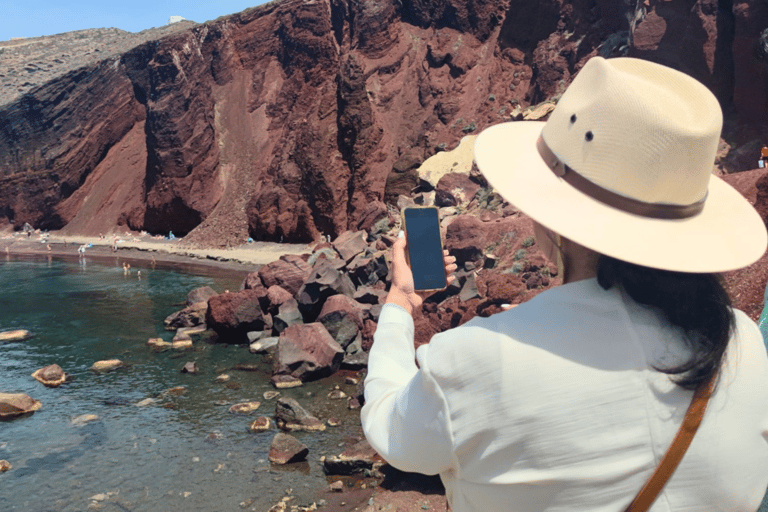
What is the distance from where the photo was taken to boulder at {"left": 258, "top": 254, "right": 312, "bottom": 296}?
1859cm

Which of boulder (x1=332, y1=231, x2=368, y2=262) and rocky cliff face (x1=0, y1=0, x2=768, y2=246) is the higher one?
rocky cliff face (x1=0, y1=0, x2=768, y2=246)

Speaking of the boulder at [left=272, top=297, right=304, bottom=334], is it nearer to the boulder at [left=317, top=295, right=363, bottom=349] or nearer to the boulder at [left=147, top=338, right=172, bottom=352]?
the boulder at [left=317, top=295, right=363, bottom=349]

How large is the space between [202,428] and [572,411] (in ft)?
33.1

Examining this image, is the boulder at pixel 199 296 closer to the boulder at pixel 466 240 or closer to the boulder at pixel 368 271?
the boulder at pixel 368 271

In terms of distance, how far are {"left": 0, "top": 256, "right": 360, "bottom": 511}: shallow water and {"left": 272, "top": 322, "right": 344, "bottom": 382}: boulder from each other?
33 cm

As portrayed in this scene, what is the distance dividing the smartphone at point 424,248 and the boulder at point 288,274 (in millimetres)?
16326

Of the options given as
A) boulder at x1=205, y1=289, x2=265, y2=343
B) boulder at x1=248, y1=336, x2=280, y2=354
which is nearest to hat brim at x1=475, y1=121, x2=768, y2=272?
boulder at x1=248, y1=336, x2=280, y2=354

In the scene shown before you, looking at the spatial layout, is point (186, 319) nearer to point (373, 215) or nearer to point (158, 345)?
point (158, 345)

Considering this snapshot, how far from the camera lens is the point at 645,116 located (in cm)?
135

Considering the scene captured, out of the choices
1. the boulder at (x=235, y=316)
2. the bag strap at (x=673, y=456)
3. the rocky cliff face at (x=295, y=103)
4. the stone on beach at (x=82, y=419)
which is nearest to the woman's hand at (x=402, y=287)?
the bag strap at (x=673, y=456)

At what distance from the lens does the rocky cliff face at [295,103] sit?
28953 millimetres

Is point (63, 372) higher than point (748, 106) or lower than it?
lower

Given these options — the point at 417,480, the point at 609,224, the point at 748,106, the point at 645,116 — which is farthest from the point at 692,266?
the point at 748,106

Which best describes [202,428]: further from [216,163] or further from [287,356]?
[216,163]
